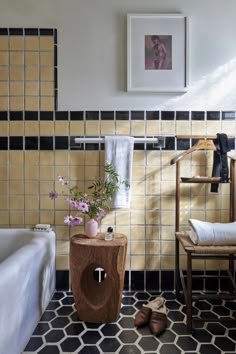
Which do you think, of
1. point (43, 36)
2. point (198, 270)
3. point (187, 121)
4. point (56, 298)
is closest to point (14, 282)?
point (56, 298)

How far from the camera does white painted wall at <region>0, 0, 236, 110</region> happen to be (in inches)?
85.3

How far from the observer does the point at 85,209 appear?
189 cm

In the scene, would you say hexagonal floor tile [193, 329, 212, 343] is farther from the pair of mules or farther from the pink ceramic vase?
the pink ceramic vase

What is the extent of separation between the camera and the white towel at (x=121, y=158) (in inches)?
81.9

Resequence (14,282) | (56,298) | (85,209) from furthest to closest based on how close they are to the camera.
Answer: (56,298) < (85,209) < (14,282)

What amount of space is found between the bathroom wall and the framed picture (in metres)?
0.06

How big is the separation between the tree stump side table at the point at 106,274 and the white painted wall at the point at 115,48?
0.99 meters

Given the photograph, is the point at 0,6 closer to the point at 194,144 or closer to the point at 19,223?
the point at 19,223

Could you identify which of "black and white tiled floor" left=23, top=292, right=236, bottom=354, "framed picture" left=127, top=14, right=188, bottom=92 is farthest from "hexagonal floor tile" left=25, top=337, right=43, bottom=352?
"framed picture" left=127, top=14, right=188, bottom=92

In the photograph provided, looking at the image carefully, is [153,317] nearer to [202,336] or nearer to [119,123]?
[202,336]

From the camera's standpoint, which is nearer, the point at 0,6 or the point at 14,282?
the point at 14,282

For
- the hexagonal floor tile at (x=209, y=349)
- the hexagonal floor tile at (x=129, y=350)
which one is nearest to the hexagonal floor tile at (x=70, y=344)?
the hexagonal floor tile at (x=129, y=350)

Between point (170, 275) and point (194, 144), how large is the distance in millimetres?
A: 964

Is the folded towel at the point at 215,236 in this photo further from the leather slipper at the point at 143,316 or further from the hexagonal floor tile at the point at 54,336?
the hexagonal floor tile at the point at 54,336
